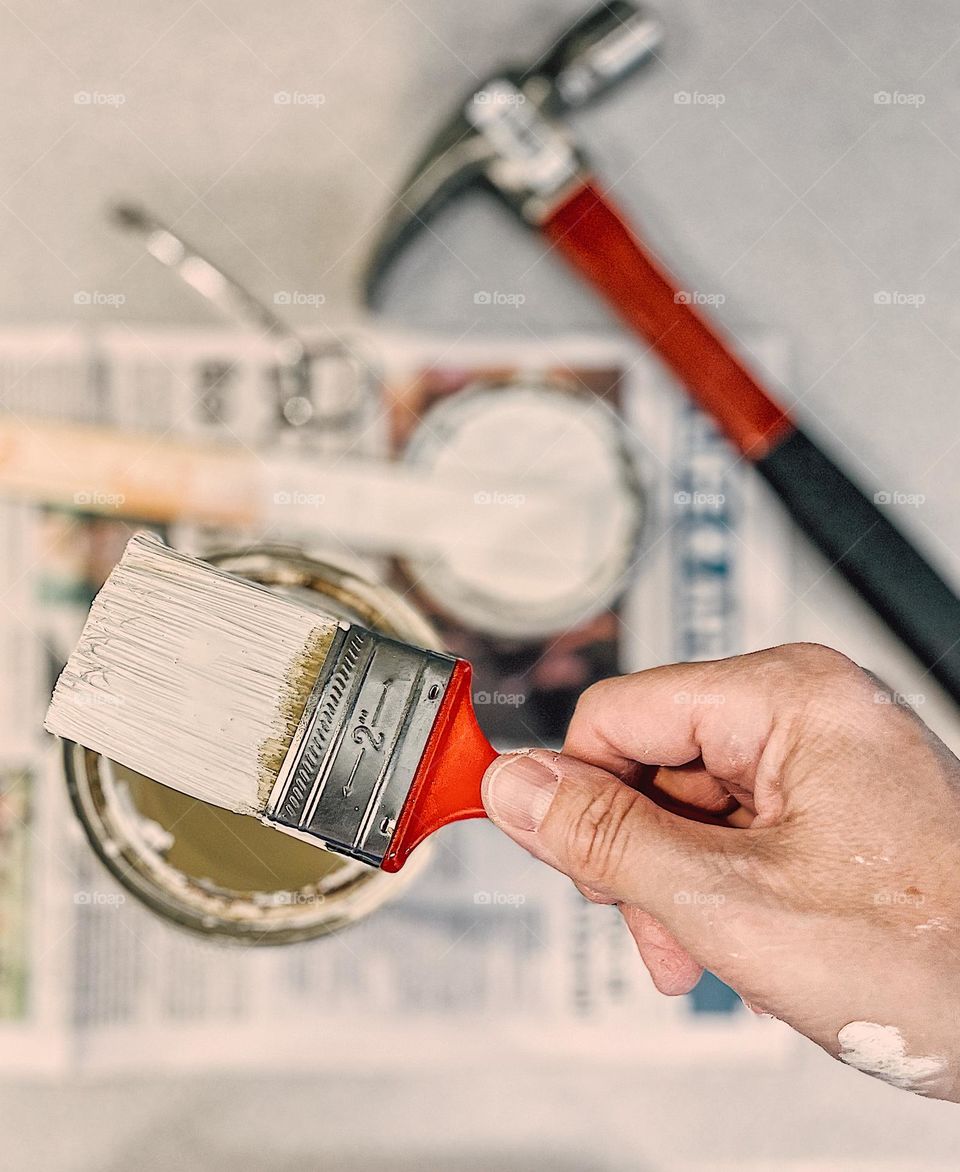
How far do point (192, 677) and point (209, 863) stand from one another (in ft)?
0.35

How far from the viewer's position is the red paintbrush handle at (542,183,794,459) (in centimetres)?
56

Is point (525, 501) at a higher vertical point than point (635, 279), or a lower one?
lower

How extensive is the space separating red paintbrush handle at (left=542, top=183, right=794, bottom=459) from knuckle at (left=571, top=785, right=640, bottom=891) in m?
0.26

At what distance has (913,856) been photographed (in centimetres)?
39

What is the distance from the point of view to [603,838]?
15.7 inches

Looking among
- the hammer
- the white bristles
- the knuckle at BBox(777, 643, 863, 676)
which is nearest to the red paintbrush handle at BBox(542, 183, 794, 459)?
the hammer

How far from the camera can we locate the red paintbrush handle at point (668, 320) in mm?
563

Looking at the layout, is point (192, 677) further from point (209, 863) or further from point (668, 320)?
point (668, 320)

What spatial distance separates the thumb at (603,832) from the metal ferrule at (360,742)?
0.04 metres

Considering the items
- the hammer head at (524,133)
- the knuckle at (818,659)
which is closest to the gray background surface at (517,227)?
the hammer head at (524,133)

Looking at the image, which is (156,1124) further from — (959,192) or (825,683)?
(959,192)

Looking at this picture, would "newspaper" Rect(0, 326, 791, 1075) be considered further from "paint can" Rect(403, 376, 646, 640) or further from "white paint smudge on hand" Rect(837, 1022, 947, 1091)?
"white paint smudge on hand" Rect(837, 1022, 947, 1091)

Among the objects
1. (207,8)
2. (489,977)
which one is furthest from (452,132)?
(489,977)

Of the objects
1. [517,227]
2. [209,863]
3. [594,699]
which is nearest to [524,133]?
[517,227]
